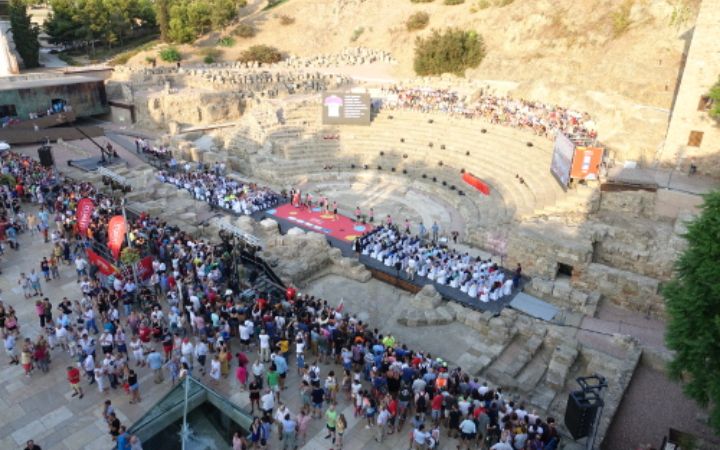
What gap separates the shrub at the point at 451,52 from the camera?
49.9 m

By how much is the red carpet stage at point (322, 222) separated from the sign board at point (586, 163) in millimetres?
11058

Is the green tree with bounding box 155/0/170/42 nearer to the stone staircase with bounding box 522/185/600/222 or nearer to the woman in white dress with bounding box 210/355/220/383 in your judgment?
the stone staircase with bounding box 522/185/600/222

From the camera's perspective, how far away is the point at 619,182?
2448cm

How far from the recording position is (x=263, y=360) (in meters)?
14.9

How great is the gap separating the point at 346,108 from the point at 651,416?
30.3 m

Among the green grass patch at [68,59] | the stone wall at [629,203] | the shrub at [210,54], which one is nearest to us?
the stone wall at [629,203]

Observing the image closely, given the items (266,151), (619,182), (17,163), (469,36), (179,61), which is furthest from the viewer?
(179,61)

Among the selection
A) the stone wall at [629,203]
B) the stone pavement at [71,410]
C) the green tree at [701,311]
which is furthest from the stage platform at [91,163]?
the green tree at [701,311]

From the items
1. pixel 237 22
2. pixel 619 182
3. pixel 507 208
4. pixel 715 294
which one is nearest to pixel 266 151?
pixel 507 208

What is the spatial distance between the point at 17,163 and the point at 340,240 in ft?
65.0

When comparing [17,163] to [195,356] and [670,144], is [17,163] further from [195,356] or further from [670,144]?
[670,144]

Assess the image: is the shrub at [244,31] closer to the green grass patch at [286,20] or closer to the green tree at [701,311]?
the green grass patch at [286,20]

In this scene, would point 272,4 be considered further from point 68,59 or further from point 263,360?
point 263,360

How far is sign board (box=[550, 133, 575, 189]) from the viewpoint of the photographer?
2562 centimetres
